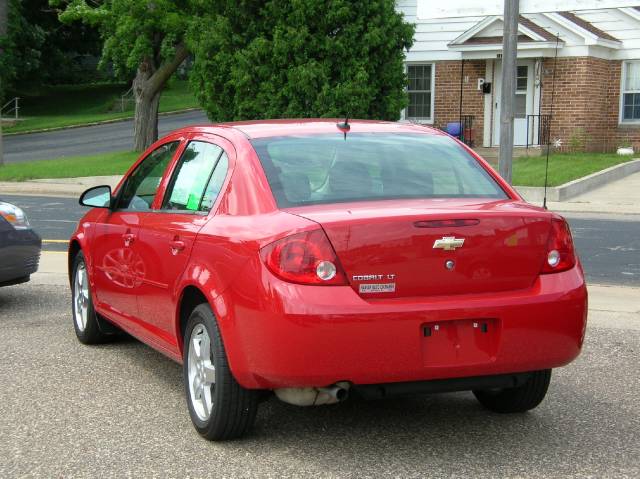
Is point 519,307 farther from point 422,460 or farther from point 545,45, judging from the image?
point 545,45

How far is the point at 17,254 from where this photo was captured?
8539 mm

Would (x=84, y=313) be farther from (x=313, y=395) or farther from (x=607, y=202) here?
(x=607, y=202)

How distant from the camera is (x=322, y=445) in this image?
4.95 metres

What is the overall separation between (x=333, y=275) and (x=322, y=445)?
0.99 metres

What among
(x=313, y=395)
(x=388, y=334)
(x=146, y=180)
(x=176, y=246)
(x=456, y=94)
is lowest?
(x=313, y=395)

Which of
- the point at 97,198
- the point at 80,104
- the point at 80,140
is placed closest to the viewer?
the point at 97,198

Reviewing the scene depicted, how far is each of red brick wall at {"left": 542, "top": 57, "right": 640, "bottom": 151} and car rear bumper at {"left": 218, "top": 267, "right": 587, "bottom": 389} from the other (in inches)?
909

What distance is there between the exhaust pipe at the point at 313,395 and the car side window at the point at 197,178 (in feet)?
3.81

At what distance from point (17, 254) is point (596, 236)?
8.61m

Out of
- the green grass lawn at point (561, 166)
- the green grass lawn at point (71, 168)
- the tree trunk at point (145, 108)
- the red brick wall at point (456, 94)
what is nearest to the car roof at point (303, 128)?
the green grass lawn at point (561, 166)

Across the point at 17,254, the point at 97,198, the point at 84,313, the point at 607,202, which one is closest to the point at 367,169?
the point at 97,198

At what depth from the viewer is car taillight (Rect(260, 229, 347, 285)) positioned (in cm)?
446

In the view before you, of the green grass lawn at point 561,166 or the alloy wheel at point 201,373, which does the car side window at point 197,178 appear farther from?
the green grass lawn at point 561,166

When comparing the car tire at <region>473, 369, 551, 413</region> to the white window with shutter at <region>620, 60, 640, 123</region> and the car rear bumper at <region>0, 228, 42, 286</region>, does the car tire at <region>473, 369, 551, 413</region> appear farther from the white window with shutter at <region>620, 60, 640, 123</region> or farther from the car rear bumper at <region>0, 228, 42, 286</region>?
the white window with shutter at <region>620, 60, 640, 123</region>
